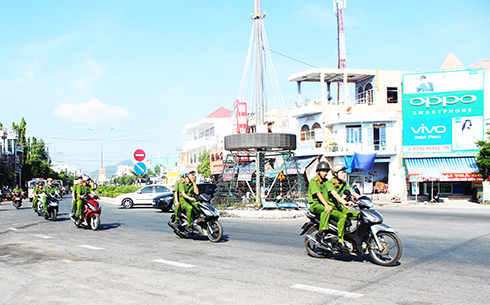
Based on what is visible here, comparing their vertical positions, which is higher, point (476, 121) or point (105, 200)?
point (476, 121)

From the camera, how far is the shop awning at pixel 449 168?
104 feet

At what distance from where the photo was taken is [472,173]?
1247 inches

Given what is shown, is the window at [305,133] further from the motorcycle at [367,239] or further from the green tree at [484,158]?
the motorcycle at [367,239]

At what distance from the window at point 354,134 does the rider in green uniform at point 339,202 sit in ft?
96.9

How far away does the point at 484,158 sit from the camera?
30.0 m

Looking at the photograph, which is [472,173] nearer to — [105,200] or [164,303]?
[105,200]

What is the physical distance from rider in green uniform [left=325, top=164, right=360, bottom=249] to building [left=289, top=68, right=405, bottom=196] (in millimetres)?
28779

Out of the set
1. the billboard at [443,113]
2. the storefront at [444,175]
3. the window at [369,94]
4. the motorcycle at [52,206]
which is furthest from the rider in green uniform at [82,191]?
the window at [369,94]

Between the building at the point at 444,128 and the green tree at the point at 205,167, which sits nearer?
the building at the point at 444,128

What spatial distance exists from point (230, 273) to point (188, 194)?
3.89 metres

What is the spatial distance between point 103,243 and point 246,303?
598cm

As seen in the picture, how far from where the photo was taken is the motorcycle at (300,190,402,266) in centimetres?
684

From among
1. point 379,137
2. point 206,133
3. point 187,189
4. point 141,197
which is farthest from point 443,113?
point 206,133

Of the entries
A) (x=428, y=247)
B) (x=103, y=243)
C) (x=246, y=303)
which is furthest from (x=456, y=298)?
(x=103, y=243)
